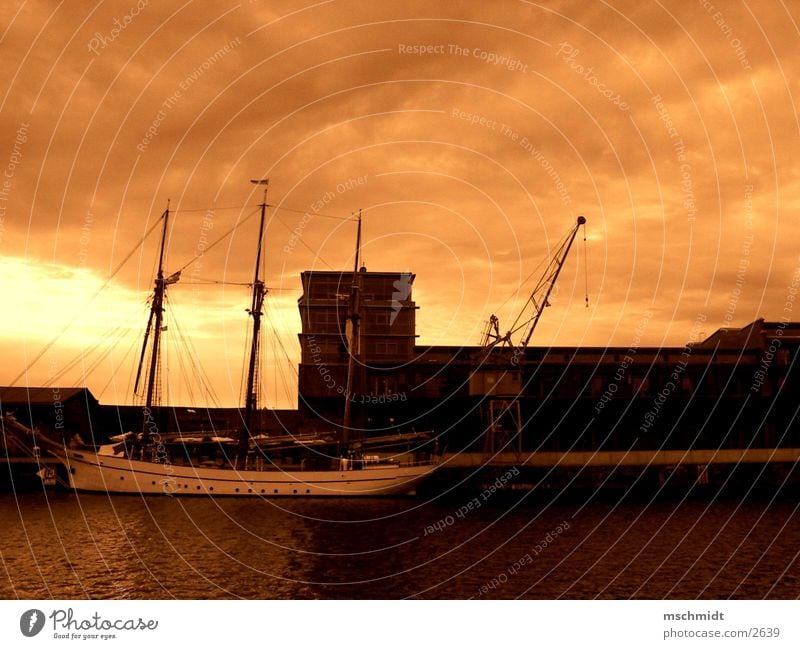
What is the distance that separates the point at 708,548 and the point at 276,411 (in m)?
53.2

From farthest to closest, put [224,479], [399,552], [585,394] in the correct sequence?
[585,394], [224,479], [399,552]

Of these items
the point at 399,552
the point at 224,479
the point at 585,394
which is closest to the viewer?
the point at 399,552

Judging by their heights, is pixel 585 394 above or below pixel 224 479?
above

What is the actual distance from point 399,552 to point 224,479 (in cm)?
3014

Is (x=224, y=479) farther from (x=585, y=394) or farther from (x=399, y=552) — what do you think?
(x=585, y=394)

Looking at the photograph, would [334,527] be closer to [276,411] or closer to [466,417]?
[466,417]

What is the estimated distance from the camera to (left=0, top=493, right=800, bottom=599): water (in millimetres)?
24938

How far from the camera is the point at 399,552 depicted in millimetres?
31016

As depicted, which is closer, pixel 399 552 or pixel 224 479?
pixel 399 552

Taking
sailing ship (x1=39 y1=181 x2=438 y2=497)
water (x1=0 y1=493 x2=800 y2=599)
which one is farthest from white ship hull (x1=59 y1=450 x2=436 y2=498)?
water (x1=0 y1=493 x2=800 y2=599)

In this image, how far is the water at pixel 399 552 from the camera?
24938mm

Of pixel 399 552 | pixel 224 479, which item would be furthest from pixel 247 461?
pixel 399 552

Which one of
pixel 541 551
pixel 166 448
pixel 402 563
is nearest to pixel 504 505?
pixel 541 551

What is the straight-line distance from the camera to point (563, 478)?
5997 cm
